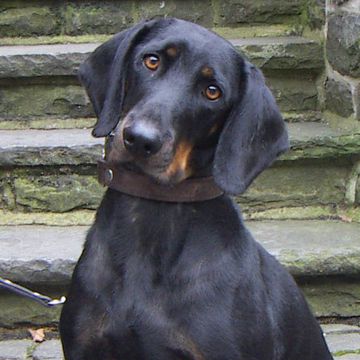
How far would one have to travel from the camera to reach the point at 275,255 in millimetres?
3682

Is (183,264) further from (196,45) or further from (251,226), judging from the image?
(251,226)

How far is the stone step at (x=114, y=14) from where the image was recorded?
4.68 m

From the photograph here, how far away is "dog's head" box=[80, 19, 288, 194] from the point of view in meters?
2.59

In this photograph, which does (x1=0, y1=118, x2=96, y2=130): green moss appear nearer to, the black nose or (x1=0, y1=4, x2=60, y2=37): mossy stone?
(x1=0, y1=4, x2=60, y2=37): mossy stone

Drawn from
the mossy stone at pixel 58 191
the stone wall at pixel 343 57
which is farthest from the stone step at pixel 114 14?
the mossy stone at pixel 58 191

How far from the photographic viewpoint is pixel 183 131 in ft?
8.54

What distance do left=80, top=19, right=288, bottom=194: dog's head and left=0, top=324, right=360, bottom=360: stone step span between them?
1.11 metres

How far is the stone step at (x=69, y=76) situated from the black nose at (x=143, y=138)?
1798 millimetres

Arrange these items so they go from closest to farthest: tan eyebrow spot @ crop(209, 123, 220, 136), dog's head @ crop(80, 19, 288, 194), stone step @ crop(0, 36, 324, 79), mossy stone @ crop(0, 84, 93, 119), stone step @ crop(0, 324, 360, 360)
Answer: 1. dog's head @ crop(80, 19, 288, 194)
2. tan eyebrow spot @ crop(209, 123, 220, 136)
3. stone step @ crop(0, 324, 360, 360)
4. stone step @ crop(0, 36, 324, 79)
5. mossy stone @ crop(0, 84, 93, 119)

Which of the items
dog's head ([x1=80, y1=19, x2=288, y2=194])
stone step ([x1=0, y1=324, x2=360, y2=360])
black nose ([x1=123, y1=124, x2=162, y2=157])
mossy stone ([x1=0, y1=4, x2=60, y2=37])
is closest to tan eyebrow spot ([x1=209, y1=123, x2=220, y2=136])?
dog's head ([x1=80, y1=19, x2=288, y2=194])

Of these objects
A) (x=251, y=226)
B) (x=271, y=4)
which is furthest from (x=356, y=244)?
(x=271, y=4)

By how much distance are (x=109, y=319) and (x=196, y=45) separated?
78 centimetres

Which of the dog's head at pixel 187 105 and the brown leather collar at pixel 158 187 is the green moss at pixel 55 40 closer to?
the dog's head at pixel 187 105

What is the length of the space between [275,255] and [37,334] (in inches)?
36.8
